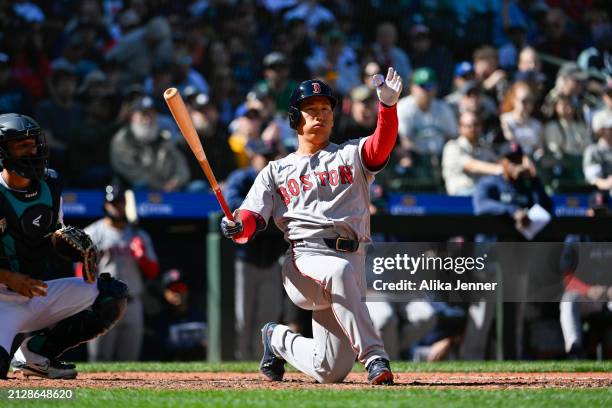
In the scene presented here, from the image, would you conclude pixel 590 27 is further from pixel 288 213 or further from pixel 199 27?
pixel 288 213

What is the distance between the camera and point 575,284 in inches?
303

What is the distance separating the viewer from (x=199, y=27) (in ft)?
37.2

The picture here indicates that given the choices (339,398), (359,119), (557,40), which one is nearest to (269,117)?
→ (359,119)

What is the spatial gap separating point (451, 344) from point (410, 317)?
0.42 metres

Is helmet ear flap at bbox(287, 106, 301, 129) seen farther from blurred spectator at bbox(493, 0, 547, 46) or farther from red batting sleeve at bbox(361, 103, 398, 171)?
blurred spectator at bbox(493, 0, 547, 46)

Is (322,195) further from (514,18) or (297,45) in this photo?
(514,18)

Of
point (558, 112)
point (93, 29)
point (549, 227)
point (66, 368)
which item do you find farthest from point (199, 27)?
point (66, 368)

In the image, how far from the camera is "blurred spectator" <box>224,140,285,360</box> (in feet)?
27.8

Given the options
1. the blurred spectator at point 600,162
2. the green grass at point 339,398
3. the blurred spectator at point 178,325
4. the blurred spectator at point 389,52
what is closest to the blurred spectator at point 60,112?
the blurred spectator at point 178,325

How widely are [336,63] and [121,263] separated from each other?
142 inches

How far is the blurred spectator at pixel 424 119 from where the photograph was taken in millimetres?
10273

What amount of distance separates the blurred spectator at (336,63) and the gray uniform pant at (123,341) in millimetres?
3424

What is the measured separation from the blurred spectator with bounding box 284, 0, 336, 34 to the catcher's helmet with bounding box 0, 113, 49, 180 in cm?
616

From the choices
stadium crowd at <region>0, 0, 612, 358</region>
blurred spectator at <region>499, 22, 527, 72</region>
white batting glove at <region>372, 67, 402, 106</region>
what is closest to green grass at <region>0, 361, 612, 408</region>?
white batting glove at <region>372, 67, 402, 106</region>
